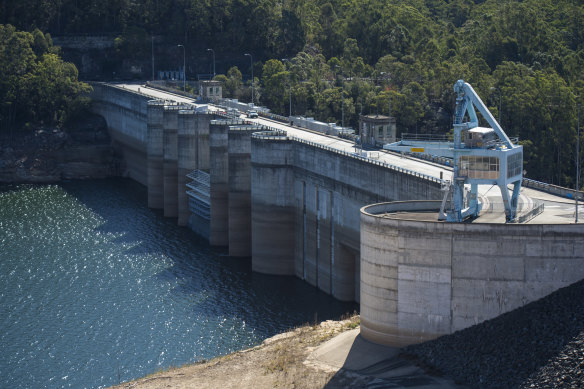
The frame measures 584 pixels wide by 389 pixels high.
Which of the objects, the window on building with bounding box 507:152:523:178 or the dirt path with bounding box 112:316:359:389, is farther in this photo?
the window on building with bounding box 507:152:523:178

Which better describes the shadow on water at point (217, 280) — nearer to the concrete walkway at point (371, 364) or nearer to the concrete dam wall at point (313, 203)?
the concrete dam wall at point (313, 203)

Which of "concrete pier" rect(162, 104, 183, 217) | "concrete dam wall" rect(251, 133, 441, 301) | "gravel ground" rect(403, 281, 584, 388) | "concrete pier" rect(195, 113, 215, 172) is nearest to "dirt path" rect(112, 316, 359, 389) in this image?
"gravel ground" rect(403, 281, 584, 388)

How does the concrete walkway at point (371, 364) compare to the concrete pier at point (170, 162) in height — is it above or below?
below

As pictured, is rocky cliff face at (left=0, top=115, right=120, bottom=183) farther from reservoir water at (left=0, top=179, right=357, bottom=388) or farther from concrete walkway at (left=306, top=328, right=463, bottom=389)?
concrete walkway at (left=306, top=328, right=463, bottom=389)

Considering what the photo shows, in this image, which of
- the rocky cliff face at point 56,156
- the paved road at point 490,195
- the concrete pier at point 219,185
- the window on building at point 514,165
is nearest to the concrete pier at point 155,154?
the concrete pier at point 219,185

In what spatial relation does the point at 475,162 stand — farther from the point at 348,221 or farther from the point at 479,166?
the point at 348,221

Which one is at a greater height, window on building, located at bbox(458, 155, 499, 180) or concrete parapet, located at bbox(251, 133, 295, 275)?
window on building, located at bbox(458, 155, 499, 180)

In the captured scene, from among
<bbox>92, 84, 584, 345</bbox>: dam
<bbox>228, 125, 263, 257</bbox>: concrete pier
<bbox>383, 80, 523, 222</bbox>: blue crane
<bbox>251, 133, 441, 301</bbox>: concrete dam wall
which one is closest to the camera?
<bbox>92, 84, 584, 345</bbox>: dam

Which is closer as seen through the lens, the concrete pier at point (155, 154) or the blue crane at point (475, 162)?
the blue crane at point (475, 162)

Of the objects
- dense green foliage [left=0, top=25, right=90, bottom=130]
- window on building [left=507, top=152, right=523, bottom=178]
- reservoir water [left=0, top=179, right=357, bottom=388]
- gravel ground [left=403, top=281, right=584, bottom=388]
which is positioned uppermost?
dense green foliage [left=0, top=25, right=90, bottom=130]
